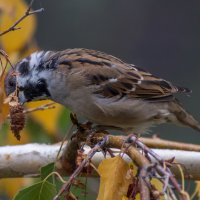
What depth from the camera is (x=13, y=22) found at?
3.04 meters

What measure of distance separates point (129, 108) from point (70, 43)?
5.77m

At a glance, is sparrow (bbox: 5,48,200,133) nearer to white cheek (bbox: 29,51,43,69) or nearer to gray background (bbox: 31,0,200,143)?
white cheek (bbox: 29,51,43,69)

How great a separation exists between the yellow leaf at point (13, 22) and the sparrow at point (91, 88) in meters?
0.10

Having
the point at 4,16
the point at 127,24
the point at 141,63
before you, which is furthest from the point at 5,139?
the point at 127,24

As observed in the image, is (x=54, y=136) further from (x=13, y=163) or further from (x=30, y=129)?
(x=13, y=163)

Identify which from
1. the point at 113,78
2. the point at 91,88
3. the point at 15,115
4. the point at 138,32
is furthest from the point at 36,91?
the point at 138,32

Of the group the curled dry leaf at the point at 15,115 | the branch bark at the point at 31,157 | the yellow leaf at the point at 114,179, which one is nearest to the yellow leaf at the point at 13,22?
the branch bark at the point at 31,157

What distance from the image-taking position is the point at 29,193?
215 cm

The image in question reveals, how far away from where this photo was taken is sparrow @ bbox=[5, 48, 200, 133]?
330 centimetres

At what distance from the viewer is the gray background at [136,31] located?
8.73 metres

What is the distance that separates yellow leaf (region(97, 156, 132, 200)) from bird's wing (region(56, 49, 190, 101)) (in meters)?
1.42

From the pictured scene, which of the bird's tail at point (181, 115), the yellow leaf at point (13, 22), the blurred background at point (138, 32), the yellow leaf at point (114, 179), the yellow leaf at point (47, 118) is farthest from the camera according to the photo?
the blurred background at point (138, 32)

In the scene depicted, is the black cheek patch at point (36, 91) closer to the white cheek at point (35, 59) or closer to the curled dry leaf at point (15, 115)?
the white cheek at point (35, 59)

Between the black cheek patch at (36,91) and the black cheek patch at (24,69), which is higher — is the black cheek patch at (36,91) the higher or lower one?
the lower one
